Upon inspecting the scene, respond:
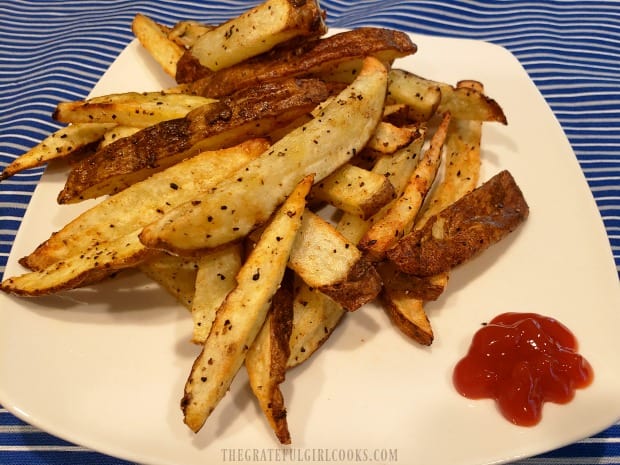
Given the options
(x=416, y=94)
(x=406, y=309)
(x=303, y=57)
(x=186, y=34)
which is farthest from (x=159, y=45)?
(x=406, y=309)

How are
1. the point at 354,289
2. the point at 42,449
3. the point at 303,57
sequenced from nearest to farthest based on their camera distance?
the point at 354,289 → the point at 42,449 → the point at 303,57

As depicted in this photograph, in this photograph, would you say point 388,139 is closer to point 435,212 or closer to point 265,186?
point 435,212

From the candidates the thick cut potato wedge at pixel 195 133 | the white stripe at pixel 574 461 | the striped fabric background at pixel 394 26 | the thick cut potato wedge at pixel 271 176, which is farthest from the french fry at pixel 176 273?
the white stripe at pixel 574 461

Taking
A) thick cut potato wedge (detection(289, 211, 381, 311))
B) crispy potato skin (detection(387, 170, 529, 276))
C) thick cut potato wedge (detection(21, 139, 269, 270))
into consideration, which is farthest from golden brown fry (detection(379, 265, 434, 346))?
thick cut potato wedge (detection(21, 139, 269, 270))

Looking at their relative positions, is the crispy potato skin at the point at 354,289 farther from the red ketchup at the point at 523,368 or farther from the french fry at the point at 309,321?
the red ketchup at the point at 523,368

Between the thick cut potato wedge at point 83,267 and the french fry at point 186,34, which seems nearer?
the thick cut potato wedge at point 83,267

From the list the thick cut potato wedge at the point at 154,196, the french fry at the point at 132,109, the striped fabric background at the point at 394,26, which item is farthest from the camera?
the striped fabric background at the point at 394,26
